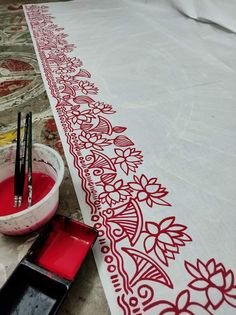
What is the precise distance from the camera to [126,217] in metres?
0.48

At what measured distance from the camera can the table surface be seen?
39 cm

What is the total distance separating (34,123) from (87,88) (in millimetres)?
225

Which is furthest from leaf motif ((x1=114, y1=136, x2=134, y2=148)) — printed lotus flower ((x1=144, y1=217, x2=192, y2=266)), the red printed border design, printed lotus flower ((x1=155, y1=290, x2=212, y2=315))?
printed lotus flower ((x1=155, y1=290, x2=212, y2=315))

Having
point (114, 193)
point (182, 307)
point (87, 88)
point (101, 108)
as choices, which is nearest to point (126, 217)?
point (114, 193)

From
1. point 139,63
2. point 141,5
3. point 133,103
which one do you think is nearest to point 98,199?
point 133,103

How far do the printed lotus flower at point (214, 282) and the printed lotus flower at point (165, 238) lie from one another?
3cm

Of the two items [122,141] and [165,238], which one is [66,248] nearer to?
[165,238]

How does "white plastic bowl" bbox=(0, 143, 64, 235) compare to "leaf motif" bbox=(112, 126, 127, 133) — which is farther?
"leaf motif" bbox=(112, 126, 127, 133)

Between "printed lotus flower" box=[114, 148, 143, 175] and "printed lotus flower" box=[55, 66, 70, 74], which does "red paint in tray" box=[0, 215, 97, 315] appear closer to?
"printed lotus flower" box=[114, 148, 143, 175]

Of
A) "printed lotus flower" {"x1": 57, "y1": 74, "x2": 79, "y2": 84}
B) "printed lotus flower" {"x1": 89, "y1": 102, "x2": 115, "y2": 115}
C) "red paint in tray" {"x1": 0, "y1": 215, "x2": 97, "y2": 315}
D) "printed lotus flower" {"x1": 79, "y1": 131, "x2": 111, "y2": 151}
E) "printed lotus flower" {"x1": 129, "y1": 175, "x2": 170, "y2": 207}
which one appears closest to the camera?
"red paint in tray" {"x1": 0, "y1": 215, "x2": 97, "y2": 315}

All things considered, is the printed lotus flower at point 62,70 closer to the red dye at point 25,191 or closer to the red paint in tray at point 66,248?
the red dye at point 25,191

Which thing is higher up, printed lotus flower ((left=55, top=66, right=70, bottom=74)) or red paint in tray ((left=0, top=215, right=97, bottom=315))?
printed lotus flower ((left=55, top=66, right=70, bottom=74))

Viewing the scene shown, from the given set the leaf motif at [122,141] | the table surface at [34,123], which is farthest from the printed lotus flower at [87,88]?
the leaf motif at [122,141]

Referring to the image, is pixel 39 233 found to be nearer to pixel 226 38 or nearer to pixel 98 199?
pixel 98 199
